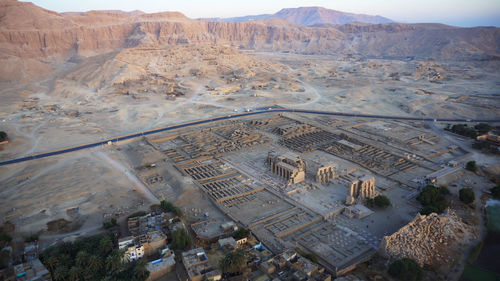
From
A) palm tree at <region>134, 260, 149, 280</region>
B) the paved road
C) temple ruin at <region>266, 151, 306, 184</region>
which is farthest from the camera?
the paved road

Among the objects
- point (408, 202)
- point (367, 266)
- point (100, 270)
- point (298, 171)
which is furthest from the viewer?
point (298, 171)

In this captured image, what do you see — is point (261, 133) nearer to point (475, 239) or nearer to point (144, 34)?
point (475, 239)

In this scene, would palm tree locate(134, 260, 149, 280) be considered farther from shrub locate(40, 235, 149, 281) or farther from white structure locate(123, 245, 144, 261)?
white structure locate(123, 245, 144, 261)

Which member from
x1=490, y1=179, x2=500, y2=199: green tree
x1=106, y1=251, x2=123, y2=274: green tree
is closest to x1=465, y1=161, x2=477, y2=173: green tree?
x1=490, y1=179, x2=500, y2=199: green tree

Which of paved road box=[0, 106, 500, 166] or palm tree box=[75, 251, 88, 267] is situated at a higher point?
palm tree box=[75, 251, 88, 267]

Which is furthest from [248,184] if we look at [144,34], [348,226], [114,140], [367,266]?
[144,34]

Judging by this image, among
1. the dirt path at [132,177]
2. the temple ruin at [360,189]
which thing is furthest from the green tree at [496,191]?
the dirt path at [132,177]

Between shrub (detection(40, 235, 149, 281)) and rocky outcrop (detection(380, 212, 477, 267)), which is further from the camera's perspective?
rocky outcrop (detection(380, 212, 477, 267))
